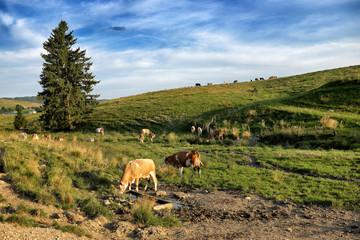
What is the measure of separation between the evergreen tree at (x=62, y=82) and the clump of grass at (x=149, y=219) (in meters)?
33.1

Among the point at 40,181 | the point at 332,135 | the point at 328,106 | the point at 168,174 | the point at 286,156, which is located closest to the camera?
the point at 40,181

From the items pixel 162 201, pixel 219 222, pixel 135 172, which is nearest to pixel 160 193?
pixel 162 201

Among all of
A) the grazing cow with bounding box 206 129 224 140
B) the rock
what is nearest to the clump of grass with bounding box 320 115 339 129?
the grazing cow with bounding box 206 129 224 140

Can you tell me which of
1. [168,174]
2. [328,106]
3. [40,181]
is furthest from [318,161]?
[328,106]

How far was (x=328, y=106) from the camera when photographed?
108ft

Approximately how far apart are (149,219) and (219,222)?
2518 millimetres

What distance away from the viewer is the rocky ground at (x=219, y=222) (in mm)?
7383

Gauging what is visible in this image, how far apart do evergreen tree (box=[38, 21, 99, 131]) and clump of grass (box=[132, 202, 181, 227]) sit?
33.1m

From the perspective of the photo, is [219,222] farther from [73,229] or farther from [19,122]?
[19,122]

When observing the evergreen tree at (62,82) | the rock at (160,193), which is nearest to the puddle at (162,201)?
the rock at (160,193)

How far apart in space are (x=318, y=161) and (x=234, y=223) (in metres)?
11.2

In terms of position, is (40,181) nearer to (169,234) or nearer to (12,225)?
(12,225)

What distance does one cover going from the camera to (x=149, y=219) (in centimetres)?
838

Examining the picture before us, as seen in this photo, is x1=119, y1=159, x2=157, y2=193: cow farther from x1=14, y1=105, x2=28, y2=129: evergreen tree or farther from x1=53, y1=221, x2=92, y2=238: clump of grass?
x1=14, y1=105, x2=28, y2=129: evergreen tree
